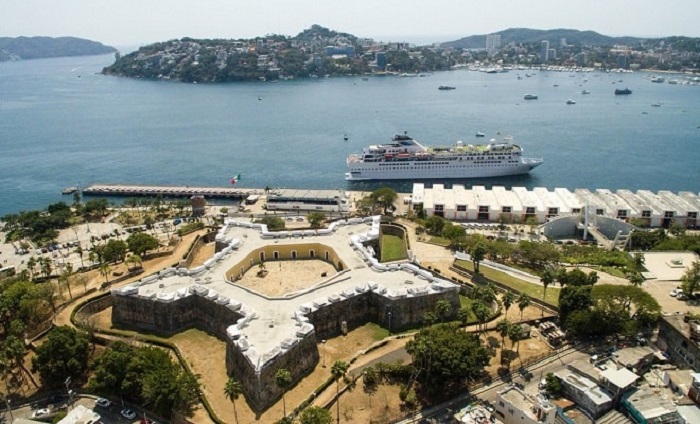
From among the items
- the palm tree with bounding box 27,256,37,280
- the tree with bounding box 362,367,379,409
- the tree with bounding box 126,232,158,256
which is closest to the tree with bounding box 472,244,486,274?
the tree with bounding box 362,367,379,409

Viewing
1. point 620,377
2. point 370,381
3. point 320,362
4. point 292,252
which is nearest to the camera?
point 620,377

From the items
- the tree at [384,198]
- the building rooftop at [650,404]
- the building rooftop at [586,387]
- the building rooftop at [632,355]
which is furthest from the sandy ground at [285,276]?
the tree at [384,198]

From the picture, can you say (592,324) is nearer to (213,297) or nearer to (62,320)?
(213,297)

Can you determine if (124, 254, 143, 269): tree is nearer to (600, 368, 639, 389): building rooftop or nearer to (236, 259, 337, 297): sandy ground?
(236, 259, 337, 297): sandy ground

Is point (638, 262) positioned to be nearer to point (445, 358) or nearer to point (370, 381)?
point (445, 358)

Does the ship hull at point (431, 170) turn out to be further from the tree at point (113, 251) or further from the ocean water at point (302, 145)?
the tree at point (113, 251)

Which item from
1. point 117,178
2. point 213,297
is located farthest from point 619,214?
point 117,178

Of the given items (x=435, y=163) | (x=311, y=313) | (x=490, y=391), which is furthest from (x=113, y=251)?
(x=435, y=163)
